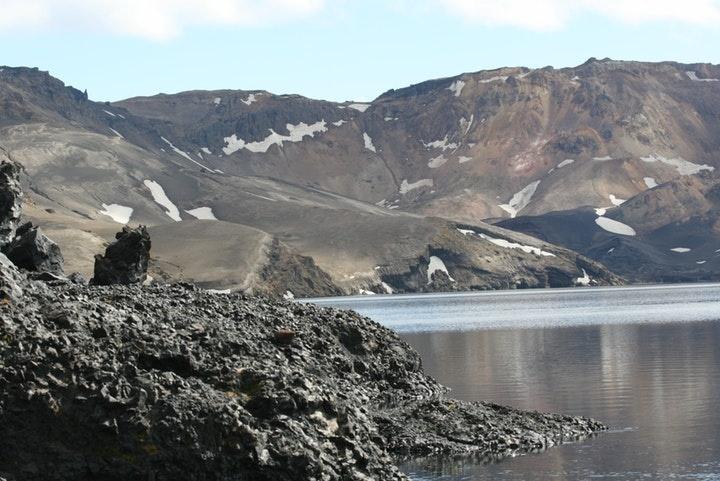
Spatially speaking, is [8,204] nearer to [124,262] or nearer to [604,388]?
[124,262]

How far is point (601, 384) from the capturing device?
231 ft

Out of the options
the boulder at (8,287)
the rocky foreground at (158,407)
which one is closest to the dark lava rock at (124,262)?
the rocky foreground at (158,407)

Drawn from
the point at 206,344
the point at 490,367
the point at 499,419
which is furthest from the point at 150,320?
the point at 490,367

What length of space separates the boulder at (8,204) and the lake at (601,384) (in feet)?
83.7

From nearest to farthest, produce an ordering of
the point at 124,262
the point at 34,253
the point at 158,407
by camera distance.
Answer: the point at 158,407
the point at 34,253
the point at 124,262

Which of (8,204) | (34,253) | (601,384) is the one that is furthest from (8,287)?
(601,384)

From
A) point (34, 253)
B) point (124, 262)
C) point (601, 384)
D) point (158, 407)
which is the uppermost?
point (34, 253)

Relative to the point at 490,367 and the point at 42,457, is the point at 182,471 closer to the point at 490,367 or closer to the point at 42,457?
the point at 42,457

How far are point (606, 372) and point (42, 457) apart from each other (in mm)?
49529

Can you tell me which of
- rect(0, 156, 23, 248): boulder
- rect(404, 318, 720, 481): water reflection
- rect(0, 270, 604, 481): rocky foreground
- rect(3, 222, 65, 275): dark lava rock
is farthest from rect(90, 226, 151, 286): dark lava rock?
rect(0, 270, 604, 481): rocky foreground

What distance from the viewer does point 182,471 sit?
34938 mm

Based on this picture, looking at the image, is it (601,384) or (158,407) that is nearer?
(158,407)

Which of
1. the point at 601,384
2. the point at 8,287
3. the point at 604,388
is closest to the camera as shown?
the point at 8,287

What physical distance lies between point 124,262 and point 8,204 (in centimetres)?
1561
